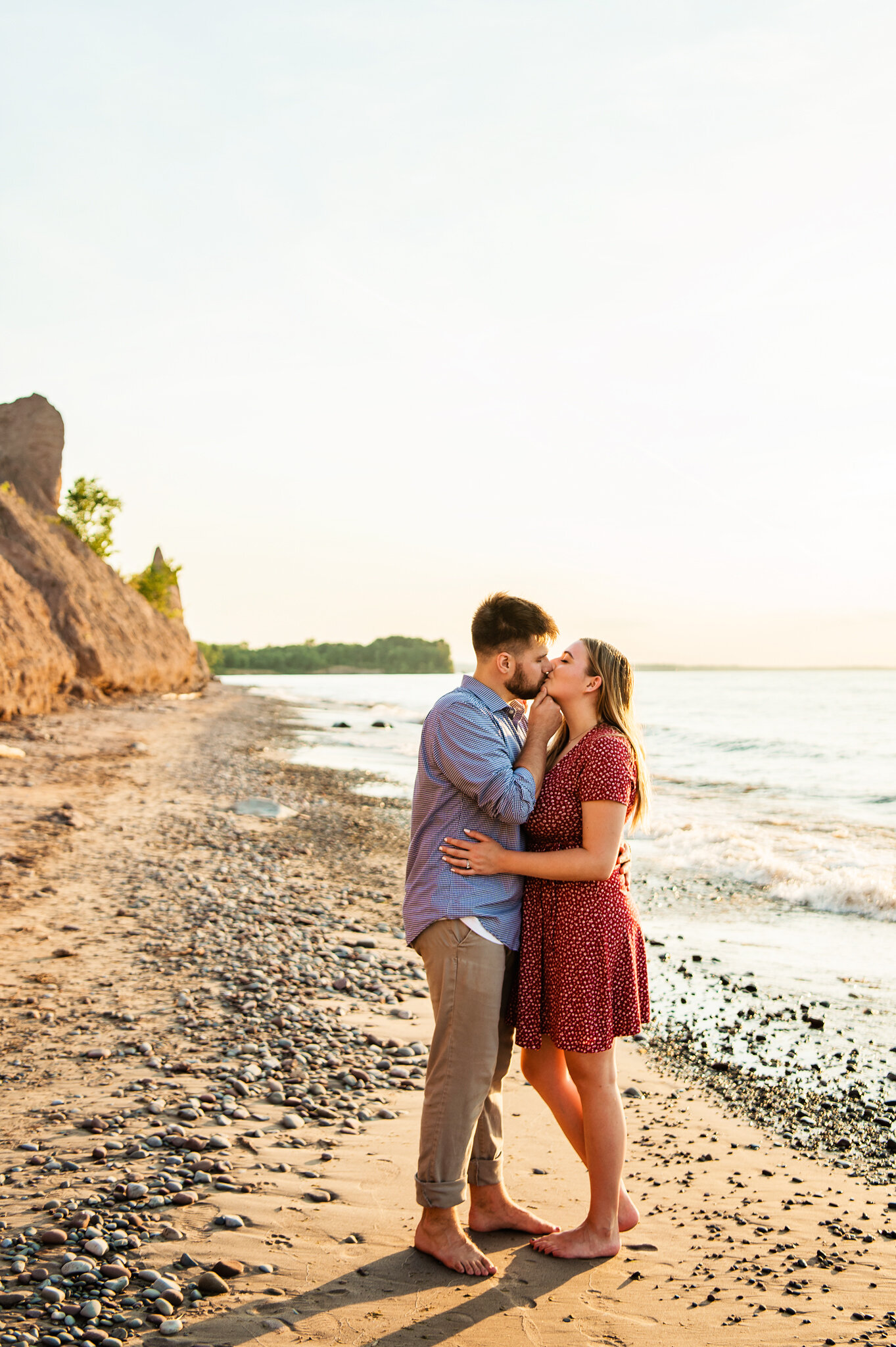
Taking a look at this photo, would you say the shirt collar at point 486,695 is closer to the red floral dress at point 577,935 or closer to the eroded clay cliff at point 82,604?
the red floral dress at point 577,935

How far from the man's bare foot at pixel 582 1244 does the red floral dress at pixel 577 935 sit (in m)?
0.80

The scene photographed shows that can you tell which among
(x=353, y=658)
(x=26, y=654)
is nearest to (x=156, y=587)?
(x=26, y=654)

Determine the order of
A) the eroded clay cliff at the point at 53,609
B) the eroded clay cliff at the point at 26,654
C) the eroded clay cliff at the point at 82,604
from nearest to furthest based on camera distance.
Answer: the eroded clay cliff at the point at 26,654 < the eroded clay cliff at the point at 53,609 < the eroded clay cliff at the point at 82,604

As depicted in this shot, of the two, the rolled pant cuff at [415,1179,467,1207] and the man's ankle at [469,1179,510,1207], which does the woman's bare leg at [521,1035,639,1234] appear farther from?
the rolled pant cuff at [415,1179,467,1207]

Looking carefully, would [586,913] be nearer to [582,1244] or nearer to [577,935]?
[577,935]

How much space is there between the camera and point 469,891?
359 centimetres

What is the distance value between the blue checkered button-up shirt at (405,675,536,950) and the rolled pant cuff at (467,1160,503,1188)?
3.38ft

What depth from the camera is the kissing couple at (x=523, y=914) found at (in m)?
3.57

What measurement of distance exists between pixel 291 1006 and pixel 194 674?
2270 inches

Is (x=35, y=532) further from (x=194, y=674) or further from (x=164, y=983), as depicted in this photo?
(x=164, y=983)

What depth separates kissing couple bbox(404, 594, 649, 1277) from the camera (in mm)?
3566

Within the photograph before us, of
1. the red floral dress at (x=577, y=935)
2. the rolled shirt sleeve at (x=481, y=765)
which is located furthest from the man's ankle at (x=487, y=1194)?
the rolled shirt sleeve at (x=481, y=765)

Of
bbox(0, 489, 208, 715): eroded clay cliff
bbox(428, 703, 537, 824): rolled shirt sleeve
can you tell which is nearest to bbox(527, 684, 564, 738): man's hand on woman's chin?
bbox(428, 703, 537, 824): rolled shirt sleeve

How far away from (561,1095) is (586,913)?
2.90 feet
